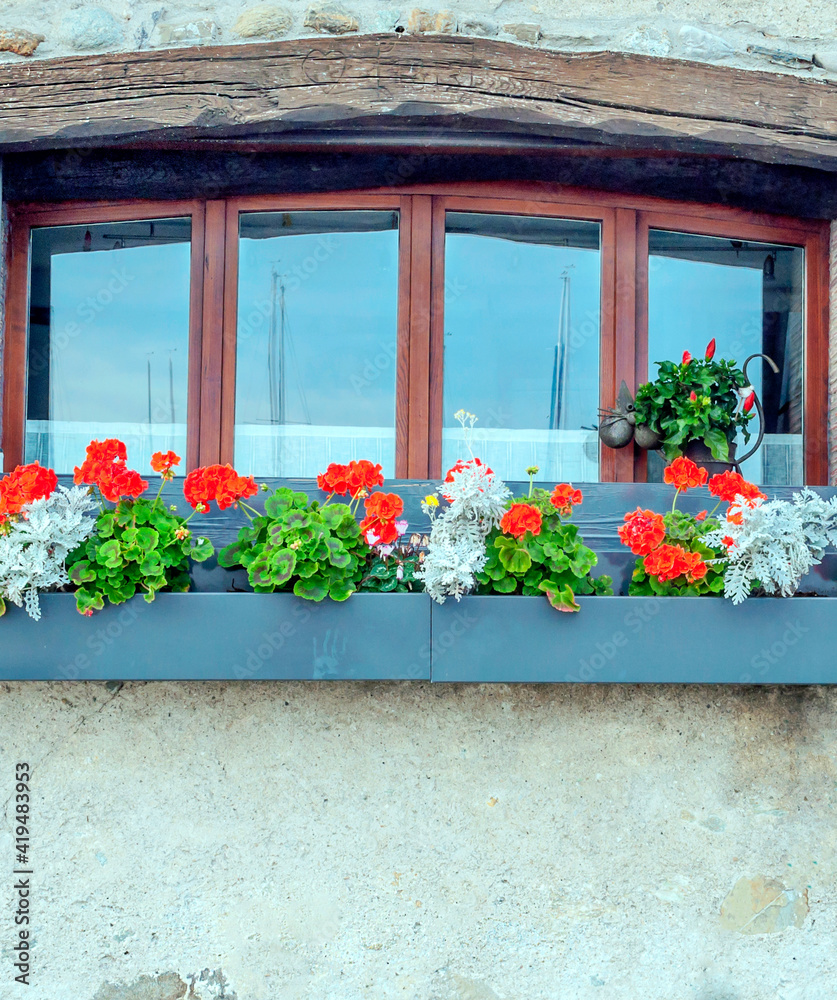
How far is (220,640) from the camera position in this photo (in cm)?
196

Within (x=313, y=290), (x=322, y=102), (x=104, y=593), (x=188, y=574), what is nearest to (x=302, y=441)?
(x=313, y=290)

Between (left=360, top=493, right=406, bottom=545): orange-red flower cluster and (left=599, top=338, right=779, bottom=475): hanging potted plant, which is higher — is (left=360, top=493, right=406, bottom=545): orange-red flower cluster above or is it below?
below

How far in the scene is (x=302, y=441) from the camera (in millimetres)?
2668

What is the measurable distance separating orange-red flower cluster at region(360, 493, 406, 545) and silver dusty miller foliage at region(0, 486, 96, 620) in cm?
75

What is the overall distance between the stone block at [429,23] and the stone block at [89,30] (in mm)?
967

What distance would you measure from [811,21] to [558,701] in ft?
7.94

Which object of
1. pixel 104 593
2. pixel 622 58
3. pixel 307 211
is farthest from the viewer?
pixel 307 211

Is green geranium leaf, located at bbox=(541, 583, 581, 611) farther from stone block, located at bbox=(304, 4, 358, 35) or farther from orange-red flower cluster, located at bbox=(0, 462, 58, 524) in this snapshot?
stone block, located at bbox=(304, 4, 358, 35)

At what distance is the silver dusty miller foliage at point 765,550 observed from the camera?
6.52 feet

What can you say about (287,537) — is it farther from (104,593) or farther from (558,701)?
(558,701)

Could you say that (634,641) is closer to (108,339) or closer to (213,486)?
(213,486)

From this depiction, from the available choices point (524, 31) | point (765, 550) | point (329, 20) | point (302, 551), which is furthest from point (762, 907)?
point (329, 20)

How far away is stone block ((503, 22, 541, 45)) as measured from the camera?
96.5 inches

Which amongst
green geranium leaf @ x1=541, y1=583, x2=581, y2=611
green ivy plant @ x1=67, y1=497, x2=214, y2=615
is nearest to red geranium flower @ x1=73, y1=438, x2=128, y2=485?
green ivy plant @ x1=67, y1=497, x2=214, y2=615
